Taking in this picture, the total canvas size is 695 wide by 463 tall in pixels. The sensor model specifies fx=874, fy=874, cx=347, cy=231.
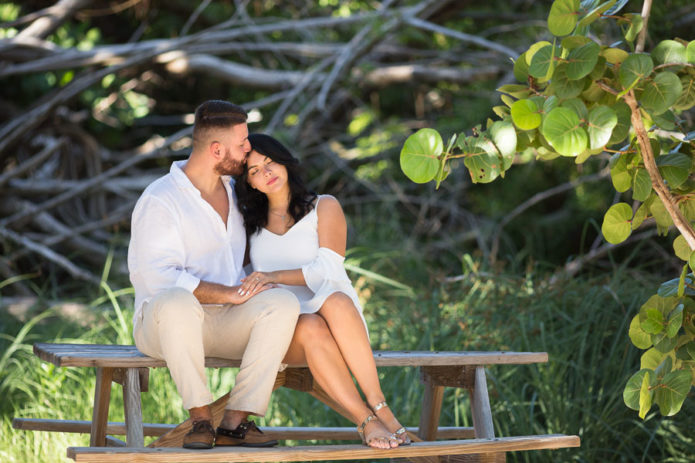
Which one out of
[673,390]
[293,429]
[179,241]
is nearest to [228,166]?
[179,241]

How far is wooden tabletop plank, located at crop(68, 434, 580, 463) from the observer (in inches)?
86.8

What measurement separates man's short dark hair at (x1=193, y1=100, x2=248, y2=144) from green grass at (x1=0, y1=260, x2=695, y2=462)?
1.29m

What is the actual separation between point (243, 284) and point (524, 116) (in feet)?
4.16

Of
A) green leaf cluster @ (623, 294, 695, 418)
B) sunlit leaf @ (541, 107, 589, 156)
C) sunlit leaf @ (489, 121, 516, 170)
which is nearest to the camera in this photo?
sunlit leaf @ (541, 107, 589, 156)

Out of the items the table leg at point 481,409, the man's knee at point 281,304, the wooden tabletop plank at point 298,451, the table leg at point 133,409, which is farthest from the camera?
the table leg at point 481,409

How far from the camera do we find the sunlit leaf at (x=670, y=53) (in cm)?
176

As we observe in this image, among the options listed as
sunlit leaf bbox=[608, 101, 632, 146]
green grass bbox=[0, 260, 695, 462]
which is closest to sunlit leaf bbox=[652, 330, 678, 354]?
sunlit leaf bbox=[608, 101, 632, 146]

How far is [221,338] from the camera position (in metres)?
2.73

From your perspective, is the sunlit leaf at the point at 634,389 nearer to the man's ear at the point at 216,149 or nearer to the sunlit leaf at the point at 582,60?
the sunlit leaf at the point at 582,60

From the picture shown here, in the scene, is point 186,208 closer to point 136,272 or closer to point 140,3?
point 136,272

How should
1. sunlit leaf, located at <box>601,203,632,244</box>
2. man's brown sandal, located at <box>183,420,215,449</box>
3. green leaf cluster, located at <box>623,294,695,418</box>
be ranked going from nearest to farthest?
green leaf cluster, located at <box>623,294,695,418</box>
sunlit leaf, located at <box>601,203,632,244</box>
man's brown sandal, located at <box>183,420,215,449</box>

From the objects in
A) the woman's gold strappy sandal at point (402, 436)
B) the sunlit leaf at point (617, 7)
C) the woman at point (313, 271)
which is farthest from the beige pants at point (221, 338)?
the sunlit leaf at point (617, 7)

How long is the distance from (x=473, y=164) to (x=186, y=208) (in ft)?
4.40

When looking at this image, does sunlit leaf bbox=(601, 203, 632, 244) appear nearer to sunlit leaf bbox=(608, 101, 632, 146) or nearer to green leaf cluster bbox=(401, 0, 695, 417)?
green leaf cluster bbox=(401, 0, 695, 417)
